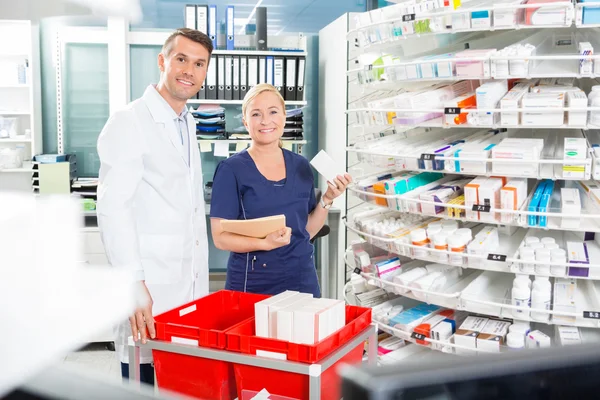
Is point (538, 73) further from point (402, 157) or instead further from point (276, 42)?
point (276, 42)

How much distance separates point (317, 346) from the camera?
1.45 metres

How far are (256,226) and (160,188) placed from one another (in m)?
0.33

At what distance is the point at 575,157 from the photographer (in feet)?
6.43

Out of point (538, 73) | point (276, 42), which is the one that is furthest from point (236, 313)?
point (276, 42)

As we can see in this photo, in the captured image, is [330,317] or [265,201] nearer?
[330,317]

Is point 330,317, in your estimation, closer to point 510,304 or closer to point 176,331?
point 176,331

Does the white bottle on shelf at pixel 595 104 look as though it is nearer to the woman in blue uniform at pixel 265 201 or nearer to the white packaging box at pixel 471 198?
the white packaging box at pixel 471 198

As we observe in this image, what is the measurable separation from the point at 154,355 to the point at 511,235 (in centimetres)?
137

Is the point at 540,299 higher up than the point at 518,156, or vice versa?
the point at 518,156

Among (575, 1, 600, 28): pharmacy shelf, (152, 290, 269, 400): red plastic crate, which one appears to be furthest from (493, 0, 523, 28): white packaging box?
(152, 290, 269, 400): red plastic crate

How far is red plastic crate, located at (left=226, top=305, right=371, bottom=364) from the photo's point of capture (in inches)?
57.2

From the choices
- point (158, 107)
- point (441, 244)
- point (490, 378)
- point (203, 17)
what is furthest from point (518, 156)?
point (203, 17)

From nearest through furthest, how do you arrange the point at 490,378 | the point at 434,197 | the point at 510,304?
the point at 490,378, the point at 510,304, the point at 434,197

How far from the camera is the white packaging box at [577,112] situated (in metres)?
1.94
